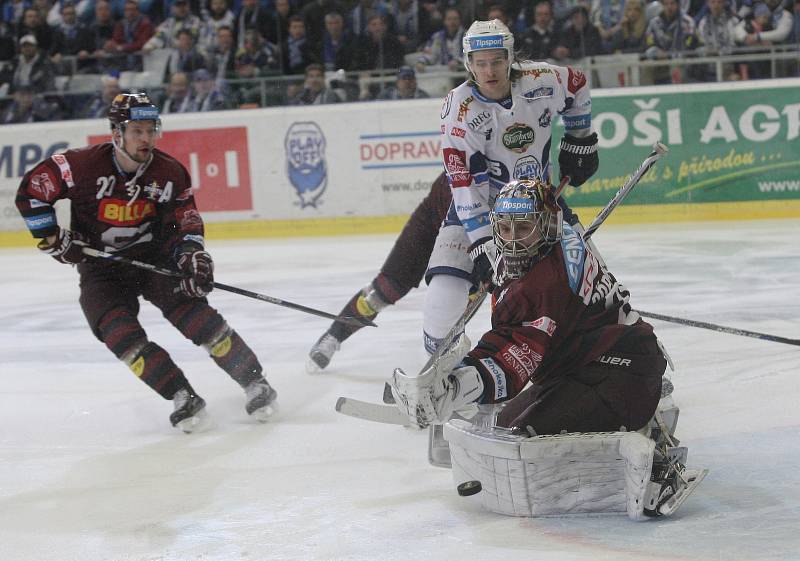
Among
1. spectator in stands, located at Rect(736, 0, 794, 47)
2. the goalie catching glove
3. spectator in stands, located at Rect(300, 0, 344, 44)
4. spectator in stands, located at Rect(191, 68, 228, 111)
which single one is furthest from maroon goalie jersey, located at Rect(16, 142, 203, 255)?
spectator in stands, located at Rect(736, 0, 794, 47)

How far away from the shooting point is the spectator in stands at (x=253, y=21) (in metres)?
9.53

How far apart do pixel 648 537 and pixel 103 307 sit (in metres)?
2.15

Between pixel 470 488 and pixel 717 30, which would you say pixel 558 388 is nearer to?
pixel 470 488

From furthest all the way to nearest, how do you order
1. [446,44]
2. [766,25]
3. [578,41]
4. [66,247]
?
[446,44], [578,41], [766,25], [66,247]

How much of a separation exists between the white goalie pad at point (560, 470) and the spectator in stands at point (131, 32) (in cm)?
790

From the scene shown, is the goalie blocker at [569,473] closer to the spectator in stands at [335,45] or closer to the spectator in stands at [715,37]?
the spectator in stands at [715,37]

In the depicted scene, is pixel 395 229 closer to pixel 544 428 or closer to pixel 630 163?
pixel 630 163

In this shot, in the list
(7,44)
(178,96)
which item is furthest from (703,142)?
(7,44)

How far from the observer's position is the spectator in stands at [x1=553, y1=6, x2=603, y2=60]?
28.4 feet

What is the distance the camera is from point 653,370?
9.00 ft

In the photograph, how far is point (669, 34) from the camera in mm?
8570

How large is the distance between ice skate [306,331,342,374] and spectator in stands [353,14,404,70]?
187 inches

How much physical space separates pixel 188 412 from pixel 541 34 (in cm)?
579

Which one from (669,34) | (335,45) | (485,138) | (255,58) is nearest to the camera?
(485,138)
